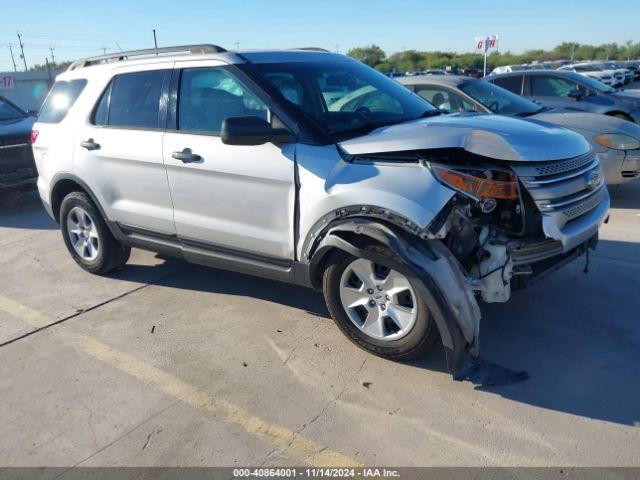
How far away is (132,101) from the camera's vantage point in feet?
15.2

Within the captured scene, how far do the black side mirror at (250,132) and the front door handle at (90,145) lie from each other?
1.81 metres

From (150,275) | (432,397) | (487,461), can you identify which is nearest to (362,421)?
(432,397)

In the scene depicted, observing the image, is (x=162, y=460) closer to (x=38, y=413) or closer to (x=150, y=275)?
(x=38, y=413)

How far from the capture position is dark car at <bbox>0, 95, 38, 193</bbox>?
26.7ft

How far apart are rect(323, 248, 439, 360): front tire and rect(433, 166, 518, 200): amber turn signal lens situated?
55 cm

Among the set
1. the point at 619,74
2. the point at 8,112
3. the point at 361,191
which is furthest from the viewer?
the point at 619,74

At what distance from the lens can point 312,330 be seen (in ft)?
13.3

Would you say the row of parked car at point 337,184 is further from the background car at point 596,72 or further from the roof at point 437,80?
the background car at point 596,72

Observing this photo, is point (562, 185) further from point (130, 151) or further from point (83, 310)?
point (83, 310)

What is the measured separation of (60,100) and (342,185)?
341 cm

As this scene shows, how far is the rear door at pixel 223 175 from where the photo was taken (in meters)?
3.74

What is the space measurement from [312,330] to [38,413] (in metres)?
1.83

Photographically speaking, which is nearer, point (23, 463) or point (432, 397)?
point (23, 463)

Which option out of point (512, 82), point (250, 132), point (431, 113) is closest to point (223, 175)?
point (250, 132)
